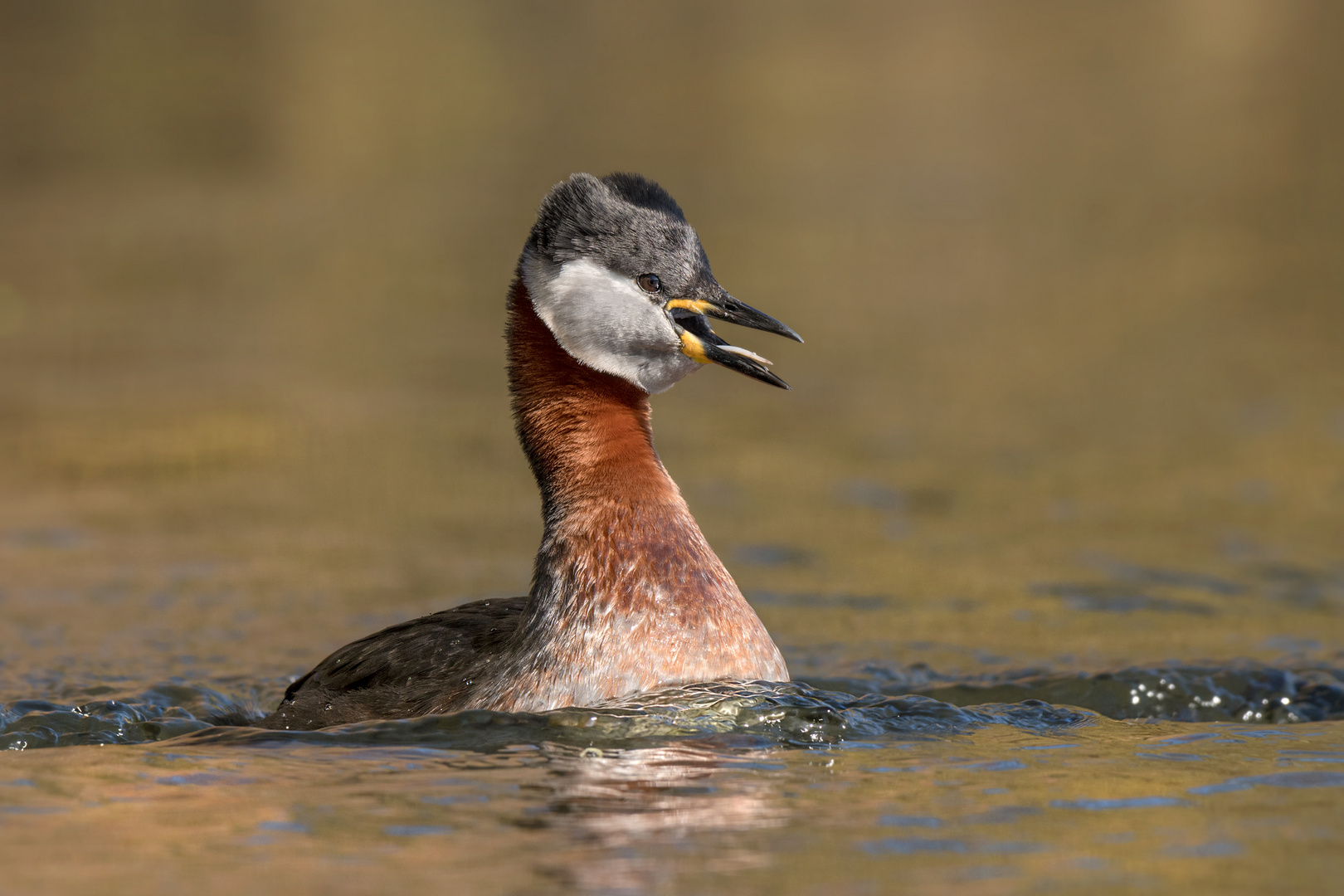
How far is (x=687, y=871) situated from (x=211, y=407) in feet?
38.3

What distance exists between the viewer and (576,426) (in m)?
8.17

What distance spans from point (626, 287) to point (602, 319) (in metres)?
0.19

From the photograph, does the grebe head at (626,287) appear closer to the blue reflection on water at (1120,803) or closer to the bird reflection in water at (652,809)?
the bird reflection in water at (652,809)

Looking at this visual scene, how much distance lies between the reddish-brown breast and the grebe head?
0.16m

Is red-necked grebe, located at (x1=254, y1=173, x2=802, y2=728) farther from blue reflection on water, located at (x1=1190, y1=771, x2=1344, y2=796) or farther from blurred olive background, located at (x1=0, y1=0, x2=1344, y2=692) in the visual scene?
blurred olive background, located at (x1=0, y1=0, x2=1344, y2=692)

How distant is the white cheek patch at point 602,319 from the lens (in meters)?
8.02

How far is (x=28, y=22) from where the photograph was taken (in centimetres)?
3828

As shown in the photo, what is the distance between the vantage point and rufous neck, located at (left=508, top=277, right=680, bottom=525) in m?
8.15

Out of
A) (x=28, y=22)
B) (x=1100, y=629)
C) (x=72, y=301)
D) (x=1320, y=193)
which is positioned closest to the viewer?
(x=1100, y=629)

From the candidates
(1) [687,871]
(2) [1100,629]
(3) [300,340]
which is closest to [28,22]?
(3) [300,340]

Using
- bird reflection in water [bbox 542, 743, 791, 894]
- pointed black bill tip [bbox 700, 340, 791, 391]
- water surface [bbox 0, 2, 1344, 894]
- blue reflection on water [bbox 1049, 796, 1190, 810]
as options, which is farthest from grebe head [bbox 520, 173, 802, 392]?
blue reflection on water [bbox 1049, 796, 1190, 810]

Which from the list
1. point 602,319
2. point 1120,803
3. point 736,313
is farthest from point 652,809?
point 736,313

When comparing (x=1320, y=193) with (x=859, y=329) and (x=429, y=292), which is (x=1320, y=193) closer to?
(x=859, y=329)

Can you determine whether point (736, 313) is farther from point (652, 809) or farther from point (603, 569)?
point (652, 809)
